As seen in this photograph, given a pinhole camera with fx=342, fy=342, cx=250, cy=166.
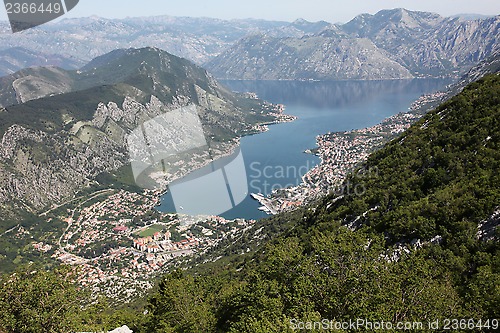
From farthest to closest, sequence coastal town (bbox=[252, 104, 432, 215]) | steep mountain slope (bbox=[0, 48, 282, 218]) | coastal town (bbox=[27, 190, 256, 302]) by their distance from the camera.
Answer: steep mountain slope (bbox=[0, 48, 282, 218])
coastal town (bbox=[252, 104, 432, 215])
coastal town (bbox=[27, 190, 256, 302])

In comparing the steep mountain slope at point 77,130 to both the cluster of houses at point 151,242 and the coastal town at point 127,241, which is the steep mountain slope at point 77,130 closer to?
the coastal town at point 127,241

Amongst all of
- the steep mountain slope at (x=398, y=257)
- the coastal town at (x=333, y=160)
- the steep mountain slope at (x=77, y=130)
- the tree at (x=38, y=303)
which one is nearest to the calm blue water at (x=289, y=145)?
the coastal town at (x=333, y=160)

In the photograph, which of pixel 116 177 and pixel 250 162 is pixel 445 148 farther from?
pixel 116 177

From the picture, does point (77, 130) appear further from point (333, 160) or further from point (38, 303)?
point (38, 303)

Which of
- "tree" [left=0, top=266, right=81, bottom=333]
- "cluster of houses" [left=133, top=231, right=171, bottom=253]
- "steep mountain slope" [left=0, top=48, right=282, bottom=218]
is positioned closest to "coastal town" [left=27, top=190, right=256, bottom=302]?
"cluster of houses" [left=133, top=231, right=171, bottom=253]

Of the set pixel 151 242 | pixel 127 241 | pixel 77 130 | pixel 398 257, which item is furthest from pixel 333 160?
pixel 398 257

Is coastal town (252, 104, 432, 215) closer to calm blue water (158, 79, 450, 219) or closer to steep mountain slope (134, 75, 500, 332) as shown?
calm blue water (158, 79, 450, 219)
